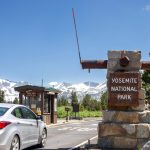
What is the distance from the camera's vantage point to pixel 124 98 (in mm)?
14438

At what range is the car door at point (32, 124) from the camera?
14.6m

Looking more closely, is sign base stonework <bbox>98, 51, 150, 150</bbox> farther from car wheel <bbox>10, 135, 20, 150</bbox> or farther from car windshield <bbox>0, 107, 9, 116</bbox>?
car windshield <bbox>0, 107, 9, 116</bbox>

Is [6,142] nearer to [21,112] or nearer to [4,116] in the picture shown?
[4,116]

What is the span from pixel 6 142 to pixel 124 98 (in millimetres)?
3989

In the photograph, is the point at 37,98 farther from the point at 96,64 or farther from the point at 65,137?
the point at 96,64

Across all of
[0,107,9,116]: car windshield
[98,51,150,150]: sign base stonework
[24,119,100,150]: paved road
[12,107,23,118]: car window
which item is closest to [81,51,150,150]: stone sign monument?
[98,51,150,150]: sign base stonework

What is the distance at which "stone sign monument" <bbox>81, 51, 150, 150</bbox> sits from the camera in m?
14.0

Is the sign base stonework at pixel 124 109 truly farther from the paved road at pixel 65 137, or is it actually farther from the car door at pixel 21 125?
the car door at pixel 21 125

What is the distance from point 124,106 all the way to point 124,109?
0.36 feet

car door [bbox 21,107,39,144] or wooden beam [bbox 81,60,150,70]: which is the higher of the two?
wooden beam [bbox 81,60,150,70]

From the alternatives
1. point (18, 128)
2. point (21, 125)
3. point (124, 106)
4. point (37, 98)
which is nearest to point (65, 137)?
point (124, 106)

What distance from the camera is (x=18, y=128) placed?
43.8 ft

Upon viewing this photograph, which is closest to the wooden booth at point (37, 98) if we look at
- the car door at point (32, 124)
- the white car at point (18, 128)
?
the white car at point (18, 128)

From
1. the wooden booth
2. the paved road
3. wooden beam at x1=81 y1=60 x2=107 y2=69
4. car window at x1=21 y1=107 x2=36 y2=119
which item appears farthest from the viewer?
the wooden booth
